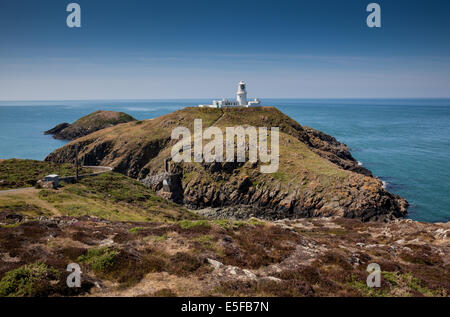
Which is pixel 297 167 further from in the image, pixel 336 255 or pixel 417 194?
pixel 336 255

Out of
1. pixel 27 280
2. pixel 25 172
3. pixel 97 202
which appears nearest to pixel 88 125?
pixel 25 172

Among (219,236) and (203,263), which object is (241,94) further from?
(203,263)

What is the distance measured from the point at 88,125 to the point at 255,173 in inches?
5286

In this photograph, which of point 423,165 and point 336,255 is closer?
point 336,255

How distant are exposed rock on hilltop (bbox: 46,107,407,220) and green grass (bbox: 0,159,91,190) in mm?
19792

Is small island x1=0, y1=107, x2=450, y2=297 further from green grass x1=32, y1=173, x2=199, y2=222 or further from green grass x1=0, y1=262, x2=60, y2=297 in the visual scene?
green grass x1=32, y1=173, x2=199, y2=222

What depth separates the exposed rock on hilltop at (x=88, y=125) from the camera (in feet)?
518

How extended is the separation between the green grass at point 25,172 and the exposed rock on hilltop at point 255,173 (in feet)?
64.9

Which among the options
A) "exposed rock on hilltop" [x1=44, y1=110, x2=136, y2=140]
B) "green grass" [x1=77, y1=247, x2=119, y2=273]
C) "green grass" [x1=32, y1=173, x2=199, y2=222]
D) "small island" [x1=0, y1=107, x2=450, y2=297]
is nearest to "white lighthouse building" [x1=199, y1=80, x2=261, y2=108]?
"small island" [x1=0, y1=107, x2=450, y2=297]

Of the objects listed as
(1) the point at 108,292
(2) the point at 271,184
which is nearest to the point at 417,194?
(2) the point at 271,184

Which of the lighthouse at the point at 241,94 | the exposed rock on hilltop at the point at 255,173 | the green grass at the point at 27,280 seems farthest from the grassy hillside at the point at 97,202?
the lighthouse at the point at 241,94

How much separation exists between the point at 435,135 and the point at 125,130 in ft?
518

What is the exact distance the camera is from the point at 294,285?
12.4m
